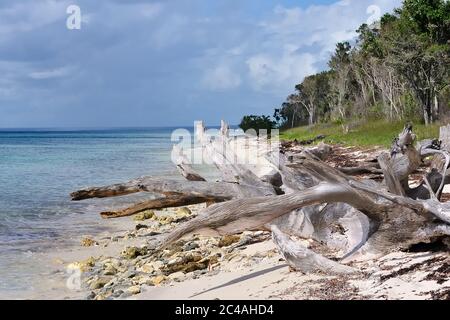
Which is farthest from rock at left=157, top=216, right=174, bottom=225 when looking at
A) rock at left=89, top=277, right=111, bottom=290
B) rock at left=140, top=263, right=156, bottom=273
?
rock at left=89, top=277, right=111, bottom=290

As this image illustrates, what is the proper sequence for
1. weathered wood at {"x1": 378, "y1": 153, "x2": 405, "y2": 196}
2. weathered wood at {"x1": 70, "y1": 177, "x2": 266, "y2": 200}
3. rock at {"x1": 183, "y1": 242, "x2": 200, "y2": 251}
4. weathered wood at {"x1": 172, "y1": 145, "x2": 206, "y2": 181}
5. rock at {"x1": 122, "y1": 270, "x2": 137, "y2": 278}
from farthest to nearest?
weathered wood at {"x1": 172, "y1": 145, "x2": 206, "y2": 181}
rock at {"x1": 183, "y1": 242, "x2": 200, "y2": 251}
weathered wood at {"x1": 70, "y1": 177, "x2": 266, "y2": 200}
rock at {"x1": 122, "y1": 270, "x2": 137, "y2": 278}
weathered wood at {"x1": 378, "y1": 153, "x2": 405, "y2": 196}

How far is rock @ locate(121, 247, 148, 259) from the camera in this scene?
9.33m

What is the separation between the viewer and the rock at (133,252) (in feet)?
30.6

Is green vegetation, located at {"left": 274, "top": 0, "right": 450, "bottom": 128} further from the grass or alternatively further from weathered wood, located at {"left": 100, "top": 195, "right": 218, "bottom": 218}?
weathered wood, located at {"left": 100, "top": 195, "right": 218, "bottom": 218}

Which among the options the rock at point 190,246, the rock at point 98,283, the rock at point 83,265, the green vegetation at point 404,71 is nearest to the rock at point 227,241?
the rock at point 190,246

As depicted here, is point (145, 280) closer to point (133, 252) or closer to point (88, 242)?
point (133, 252)

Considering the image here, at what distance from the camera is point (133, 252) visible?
939cm

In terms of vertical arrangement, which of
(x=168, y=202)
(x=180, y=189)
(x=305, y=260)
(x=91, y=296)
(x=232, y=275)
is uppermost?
(x=180, y=189)

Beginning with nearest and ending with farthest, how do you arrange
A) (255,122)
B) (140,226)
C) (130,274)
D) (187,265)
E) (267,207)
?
(267,207), (187,265), (130,274), (140,226), (255,122)

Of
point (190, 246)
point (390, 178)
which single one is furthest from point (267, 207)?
point (190, 246)

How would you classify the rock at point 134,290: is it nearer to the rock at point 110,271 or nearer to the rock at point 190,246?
the rock at point 110,271

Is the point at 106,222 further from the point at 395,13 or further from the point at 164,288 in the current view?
the point at 395,13

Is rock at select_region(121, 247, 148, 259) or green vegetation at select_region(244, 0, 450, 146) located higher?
green vegetation at select_region(244, 0, 450, 146)
